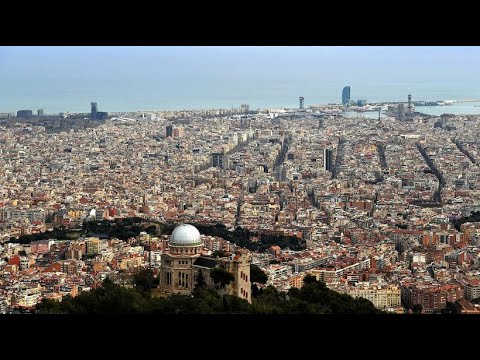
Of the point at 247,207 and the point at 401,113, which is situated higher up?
the point at 401,113

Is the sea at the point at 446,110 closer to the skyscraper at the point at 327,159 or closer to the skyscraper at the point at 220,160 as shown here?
the skyscraper at the point at 327,159

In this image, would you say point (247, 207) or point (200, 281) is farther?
point (247, 207)

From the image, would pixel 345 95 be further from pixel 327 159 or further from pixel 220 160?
pixel 220 160

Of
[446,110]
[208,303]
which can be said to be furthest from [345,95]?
[208,303]

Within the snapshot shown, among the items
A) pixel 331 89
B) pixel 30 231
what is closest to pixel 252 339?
pixel 30 231

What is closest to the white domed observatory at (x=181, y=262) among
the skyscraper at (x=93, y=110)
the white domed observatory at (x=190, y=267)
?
the white domed observatory at (x=190, y=267)

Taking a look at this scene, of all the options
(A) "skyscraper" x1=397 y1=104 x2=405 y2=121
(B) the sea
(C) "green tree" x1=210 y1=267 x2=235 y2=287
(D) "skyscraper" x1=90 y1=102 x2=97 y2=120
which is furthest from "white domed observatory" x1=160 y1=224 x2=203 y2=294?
(A) "skyscraper" x1=397 y1=104 x2=405 y2=121
